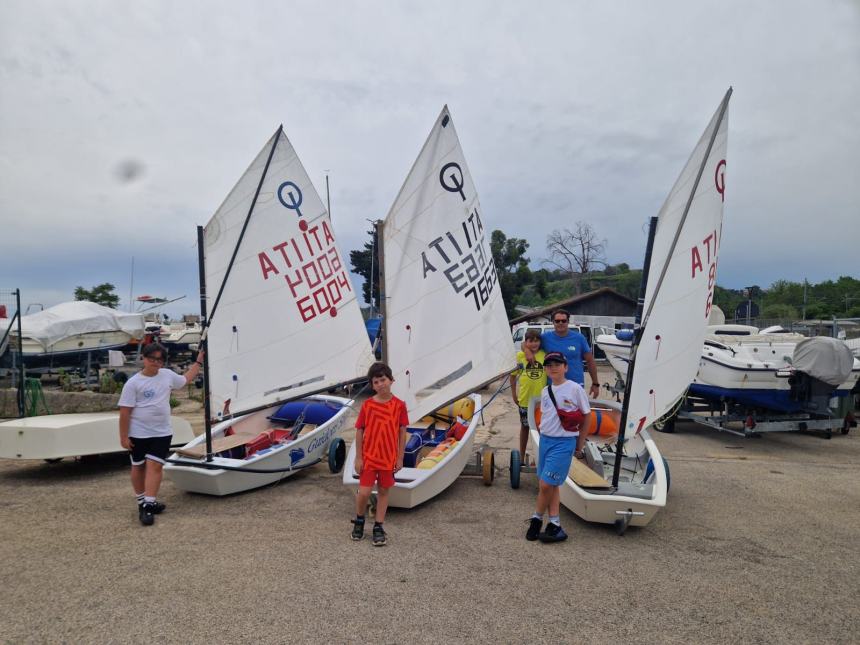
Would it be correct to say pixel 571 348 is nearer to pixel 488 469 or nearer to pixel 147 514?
pixel 488 469

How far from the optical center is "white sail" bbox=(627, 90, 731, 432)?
12.7 feet

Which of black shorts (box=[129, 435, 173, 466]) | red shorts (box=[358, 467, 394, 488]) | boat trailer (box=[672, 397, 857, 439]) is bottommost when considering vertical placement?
boat trailer (box=[672, 397, 857, 439])

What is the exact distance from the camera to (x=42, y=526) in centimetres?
405

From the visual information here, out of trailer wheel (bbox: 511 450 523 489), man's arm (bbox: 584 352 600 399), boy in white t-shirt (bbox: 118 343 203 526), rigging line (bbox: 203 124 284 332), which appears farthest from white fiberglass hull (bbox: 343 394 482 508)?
rigging line (bbox: 203 124 284 332)

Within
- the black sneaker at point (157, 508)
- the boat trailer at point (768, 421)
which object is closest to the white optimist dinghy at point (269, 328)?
the black sneaker at point (157, 508)

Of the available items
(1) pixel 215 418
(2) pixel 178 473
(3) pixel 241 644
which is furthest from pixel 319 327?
(3) pixel 241 644

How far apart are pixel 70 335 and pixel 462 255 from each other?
10.4m

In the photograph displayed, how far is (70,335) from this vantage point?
11.7m

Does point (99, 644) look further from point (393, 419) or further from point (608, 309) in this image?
point (608, 309)

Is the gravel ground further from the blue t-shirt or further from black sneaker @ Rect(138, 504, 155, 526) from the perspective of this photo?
the blue t-shirt

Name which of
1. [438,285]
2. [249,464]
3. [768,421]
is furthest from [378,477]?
[768,421]

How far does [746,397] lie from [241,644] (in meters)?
7.30

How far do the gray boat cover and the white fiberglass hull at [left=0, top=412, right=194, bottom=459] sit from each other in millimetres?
8498

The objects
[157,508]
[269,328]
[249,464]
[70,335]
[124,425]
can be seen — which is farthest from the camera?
[70,335]
